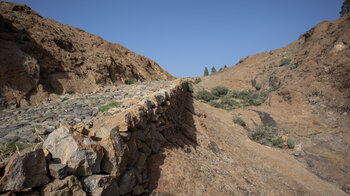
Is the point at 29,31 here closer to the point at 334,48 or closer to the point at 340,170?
the point at 340,170

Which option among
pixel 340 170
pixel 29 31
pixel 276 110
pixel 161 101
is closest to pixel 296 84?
pixel 276 110

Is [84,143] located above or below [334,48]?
below

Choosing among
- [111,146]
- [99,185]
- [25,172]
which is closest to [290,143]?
[111,146]

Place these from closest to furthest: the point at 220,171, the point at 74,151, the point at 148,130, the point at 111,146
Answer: the point at 74,151, the point at 111,146, the point at 148,130, the point at 220,171

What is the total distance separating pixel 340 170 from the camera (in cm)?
771

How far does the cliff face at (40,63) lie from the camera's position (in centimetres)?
493

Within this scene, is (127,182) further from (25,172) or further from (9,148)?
(9,148)

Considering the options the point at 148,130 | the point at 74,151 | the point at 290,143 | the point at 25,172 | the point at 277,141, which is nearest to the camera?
the point at 25,172

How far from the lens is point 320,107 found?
11859mm

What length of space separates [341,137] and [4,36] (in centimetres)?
1648

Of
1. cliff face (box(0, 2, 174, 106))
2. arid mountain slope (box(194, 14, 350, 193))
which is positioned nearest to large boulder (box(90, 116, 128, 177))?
cliff face (box(0, 2, 174, 106))

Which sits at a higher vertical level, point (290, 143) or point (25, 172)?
point (25, 172)

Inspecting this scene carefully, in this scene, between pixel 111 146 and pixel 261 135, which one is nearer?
pixel 111 146

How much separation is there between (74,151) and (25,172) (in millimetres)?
396
